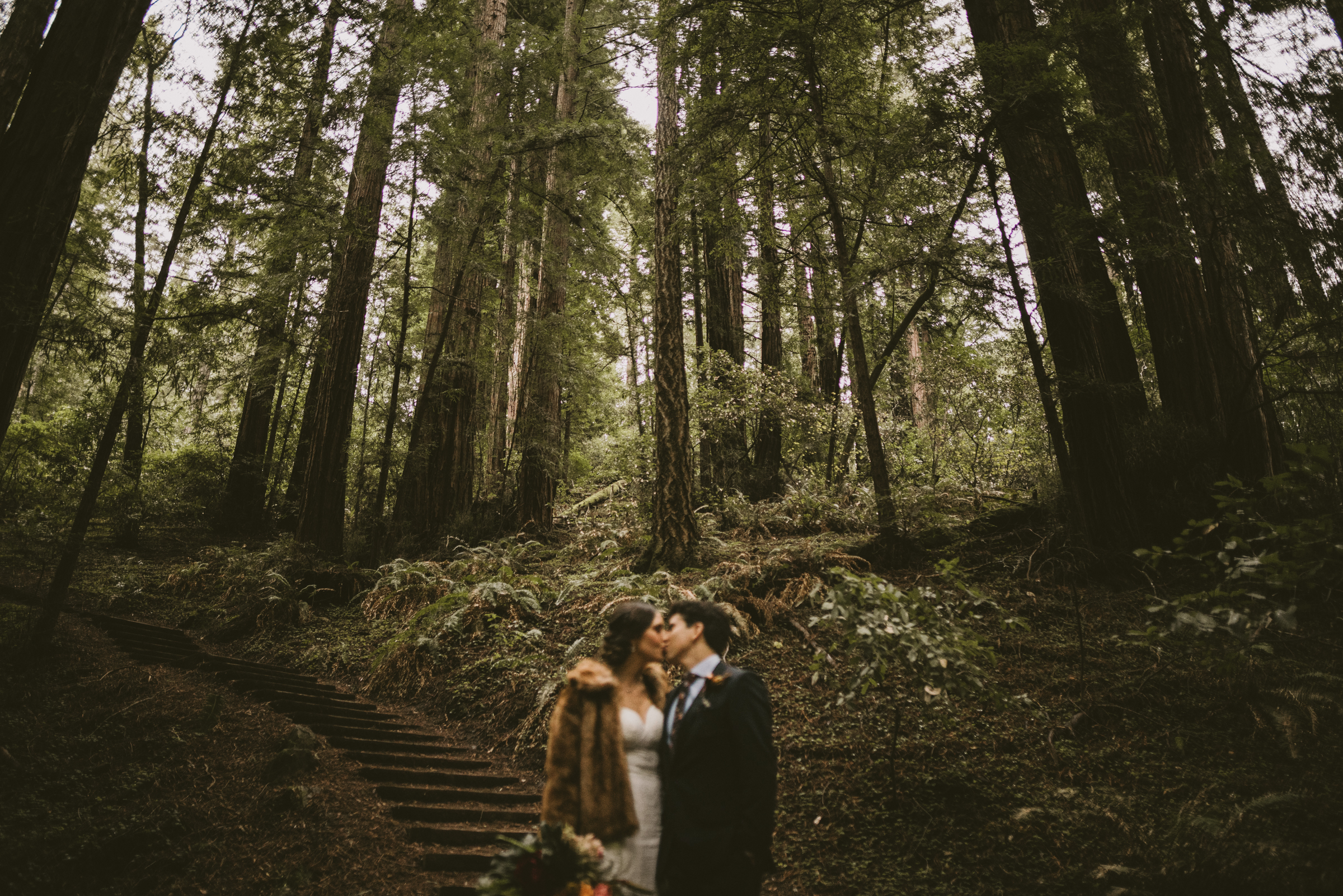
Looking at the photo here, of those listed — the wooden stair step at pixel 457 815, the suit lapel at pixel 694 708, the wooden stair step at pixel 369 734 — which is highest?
the suit lapel at pixel 694 708

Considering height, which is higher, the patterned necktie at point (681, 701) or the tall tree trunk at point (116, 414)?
the tall tree trunk at point (116, 414)

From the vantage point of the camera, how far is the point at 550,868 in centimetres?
216

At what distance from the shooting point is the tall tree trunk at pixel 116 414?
6.02 metres

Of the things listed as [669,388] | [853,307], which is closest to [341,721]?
[669,388]

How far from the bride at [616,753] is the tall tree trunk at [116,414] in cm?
617

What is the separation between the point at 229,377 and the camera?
485 inches

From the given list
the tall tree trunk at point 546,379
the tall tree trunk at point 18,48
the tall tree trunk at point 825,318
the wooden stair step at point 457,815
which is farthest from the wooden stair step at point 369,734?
the tall tree trunk at point 546,379

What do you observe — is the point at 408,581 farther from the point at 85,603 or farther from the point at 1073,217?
the point at 1073,217

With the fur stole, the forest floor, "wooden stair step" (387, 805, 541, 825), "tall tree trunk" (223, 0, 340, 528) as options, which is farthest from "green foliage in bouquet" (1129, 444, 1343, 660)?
"tall tree trunk" (223, 0, 340, 528)

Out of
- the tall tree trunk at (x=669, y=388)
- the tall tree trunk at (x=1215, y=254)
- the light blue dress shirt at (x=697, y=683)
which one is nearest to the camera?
the light blue dress shirt at (x=697, y=683)

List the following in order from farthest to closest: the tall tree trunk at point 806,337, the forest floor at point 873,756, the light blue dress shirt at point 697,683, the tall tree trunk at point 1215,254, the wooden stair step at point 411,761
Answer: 1. the tall tree trunk at point 806,337
2. the tall tree trunk at point 1215,254
3. the wooden stair step at point 411,761
4. the forest floor at point 873,756
5. the light blue dress shirt at point 697,683

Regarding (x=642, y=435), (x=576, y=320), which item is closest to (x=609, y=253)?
(x=576, y=320)

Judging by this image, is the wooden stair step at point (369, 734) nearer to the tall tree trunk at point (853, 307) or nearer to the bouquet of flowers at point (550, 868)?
the bouquet of flowers at point (550, 868)

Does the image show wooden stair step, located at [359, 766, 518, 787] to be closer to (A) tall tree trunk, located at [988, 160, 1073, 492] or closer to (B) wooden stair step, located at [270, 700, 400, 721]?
(B) wooden stair step, located at [270, 700, 400, 721]
